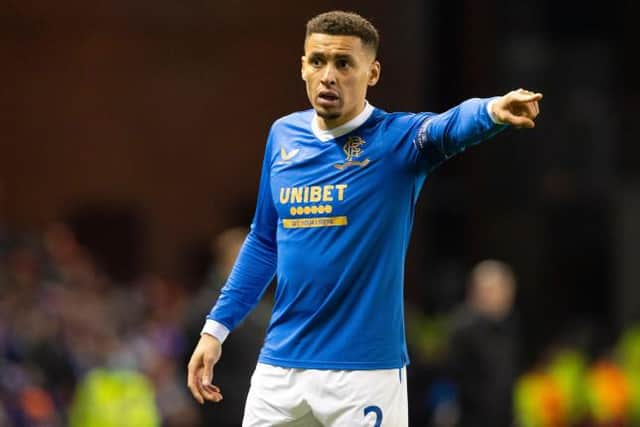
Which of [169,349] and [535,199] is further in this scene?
[535,199]

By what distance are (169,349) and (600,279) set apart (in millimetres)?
7697

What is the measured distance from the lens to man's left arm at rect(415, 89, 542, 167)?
427cm

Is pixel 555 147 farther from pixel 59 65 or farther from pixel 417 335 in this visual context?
pixel 59 65

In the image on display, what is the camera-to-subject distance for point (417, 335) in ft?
47.4

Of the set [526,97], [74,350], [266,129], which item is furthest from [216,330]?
[266,129]

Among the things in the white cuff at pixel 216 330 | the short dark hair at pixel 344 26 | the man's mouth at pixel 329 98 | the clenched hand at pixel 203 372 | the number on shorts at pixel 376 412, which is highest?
the short dark hair at pixel 344 26

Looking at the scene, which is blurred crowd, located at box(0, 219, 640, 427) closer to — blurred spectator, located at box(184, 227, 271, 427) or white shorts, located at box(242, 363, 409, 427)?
blurred spectator, located at box(184, 227, 271, 427)

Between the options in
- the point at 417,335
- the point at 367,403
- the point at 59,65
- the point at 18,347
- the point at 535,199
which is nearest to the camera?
the point at 367,403

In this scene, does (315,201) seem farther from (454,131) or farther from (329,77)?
(454,131)

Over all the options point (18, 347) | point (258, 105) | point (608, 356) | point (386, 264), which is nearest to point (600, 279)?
point (608, 356)

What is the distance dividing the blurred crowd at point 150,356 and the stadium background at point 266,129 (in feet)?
→ 11.1

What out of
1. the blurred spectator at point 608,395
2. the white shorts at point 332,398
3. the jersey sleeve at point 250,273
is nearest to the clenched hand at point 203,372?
the jersey sleeve at point 250,273

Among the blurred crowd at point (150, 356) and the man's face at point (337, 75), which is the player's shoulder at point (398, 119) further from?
the blurred crowd at point (150, 356)

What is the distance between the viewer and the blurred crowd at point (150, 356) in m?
8.70
